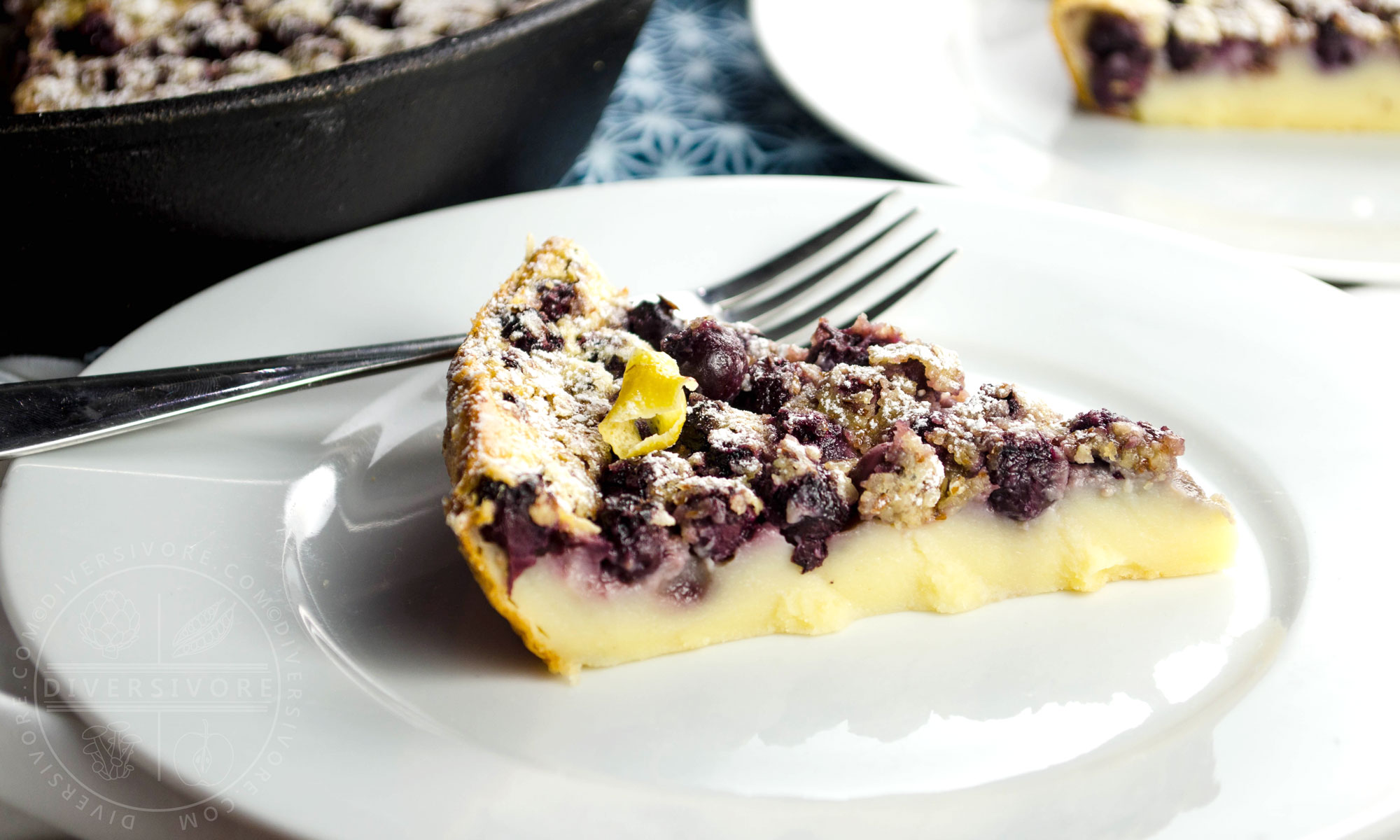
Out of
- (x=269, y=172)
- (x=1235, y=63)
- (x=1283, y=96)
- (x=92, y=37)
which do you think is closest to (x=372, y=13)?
(x=92, y=37)

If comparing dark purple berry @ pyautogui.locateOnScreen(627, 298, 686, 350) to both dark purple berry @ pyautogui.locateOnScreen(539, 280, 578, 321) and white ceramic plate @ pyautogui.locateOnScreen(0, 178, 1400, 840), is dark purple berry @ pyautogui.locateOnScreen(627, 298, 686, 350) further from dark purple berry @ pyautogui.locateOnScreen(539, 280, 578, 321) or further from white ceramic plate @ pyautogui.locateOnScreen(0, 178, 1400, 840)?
white ceramic plate @ pyautogui.locateOnScreen(0, 178, 1400, 840)

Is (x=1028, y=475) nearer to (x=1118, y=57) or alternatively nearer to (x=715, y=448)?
(x=715, y=448)

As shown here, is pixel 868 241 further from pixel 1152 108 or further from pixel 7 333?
pixel 7 333

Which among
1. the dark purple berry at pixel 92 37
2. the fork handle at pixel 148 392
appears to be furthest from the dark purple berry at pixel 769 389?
the dark purple berry at pixel 92 37

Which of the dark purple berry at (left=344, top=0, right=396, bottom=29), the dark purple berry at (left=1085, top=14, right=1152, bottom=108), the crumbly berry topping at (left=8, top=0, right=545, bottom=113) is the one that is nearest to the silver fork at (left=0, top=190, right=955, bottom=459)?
the crumbly berry topping at (left=8, top=0, right=545, bottom=113)

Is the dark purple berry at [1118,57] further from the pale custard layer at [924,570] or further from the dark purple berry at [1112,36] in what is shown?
the pale custard layer at [924,570]

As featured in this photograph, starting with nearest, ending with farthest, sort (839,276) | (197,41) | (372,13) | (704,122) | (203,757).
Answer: (203,757) → (839,276) → (197,41) → (372,13) → (704,122)
